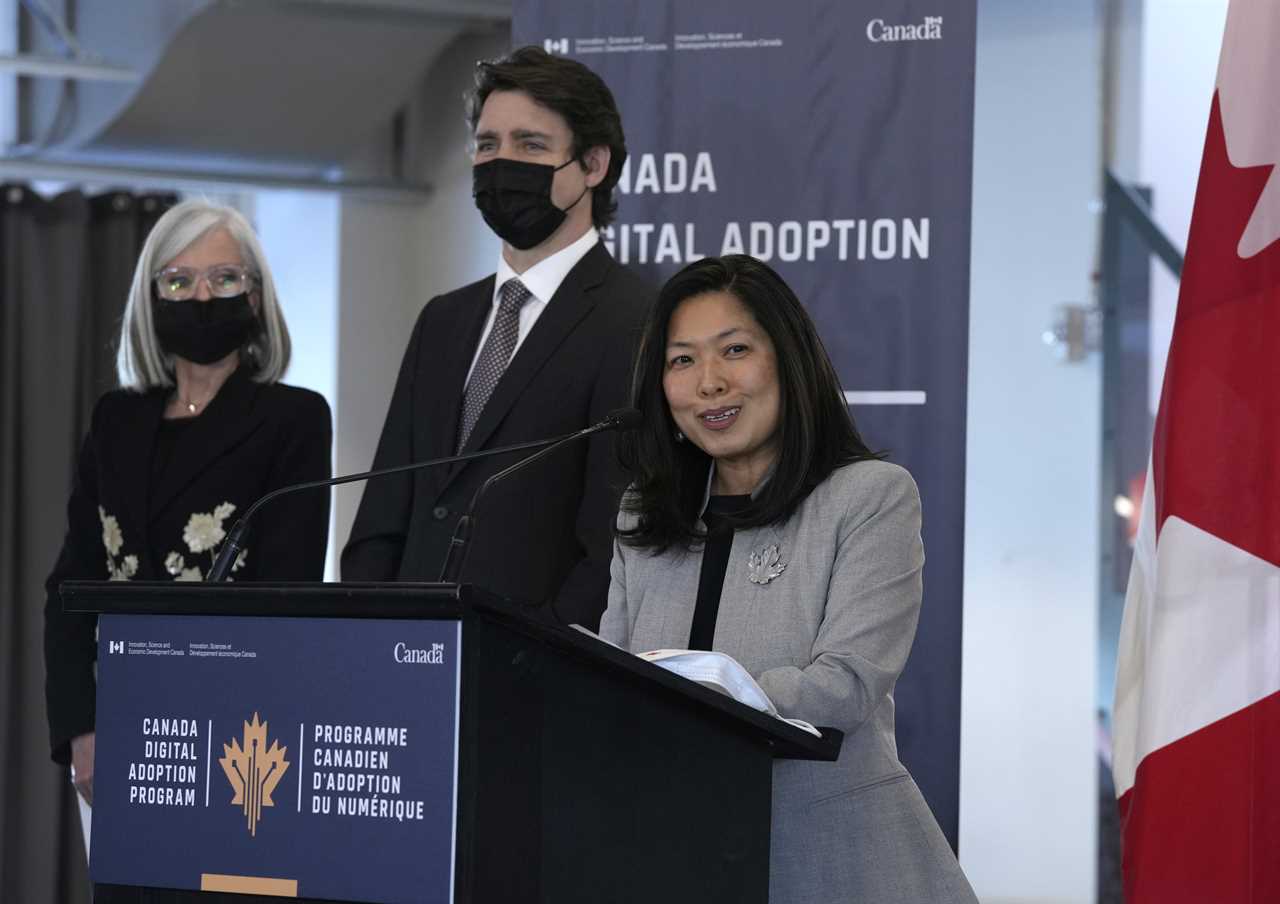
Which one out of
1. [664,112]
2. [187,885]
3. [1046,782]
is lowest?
[1046,782]

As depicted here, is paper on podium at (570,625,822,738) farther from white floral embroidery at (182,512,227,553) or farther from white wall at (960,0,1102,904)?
white wall at (960,0,1102,904)

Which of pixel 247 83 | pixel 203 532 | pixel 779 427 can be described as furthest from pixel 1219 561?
pixel 247 83

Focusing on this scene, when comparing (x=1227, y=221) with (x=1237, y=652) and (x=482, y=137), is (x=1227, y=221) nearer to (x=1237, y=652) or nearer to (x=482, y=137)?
(x=1237, y=652)

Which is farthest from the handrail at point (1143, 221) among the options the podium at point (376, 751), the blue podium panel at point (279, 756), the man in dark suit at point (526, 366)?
the blue podium panel at point (279, 756)

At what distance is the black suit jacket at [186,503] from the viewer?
2998 mm

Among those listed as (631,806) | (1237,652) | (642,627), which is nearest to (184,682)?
(631,806)

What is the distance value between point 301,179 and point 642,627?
393 cm

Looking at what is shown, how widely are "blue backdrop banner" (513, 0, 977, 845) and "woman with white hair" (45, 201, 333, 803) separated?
0.70 meters

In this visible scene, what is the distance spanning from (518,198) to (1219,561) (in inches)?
49.7

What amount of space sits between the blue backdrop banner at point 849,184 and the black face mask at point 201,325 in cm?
73

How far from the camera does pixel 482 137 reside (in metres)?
2.95

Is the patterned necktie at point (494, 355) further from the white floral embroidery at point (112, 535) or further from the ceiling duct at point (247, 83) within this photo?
the ceiling duct at point (247, 83)

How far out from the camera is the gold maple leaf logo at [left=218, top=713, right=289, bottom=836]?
147 cm

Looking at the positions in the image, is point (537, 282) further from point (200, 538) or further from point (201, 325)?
point (200, 538)
